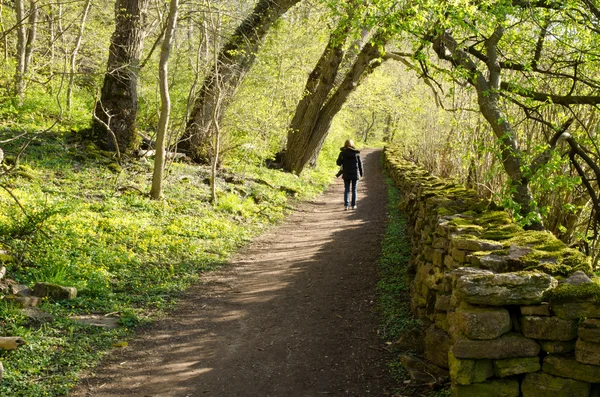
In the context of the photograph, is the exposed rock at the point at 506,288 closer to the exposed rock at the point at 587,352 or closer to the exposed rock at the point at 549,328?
the exposed rock at the point at 549,328

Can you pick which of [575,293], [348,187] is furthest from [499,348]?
[348,187]

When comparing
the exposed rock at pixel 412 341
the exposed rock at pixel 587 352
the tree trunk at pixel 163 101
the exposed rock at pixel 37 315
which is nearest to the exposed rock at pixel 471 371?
the exposed rock at pixel 587 352

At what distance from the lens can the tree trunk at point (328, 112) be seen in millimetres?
18009

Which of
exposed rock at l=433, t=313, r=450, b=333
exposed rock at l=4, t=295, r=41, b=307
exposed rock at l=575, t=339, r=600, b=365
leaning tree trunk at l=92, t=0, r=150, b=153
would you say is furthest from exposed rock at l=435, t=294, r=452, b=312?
leaning tree trunk at l=92, t=0, r=150, b=153

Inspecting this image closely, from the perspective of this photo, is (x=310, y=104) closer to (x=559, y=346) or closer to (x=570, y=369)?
(x=559, y=346)

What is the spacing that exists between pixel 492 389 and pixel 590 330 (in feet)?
2.71

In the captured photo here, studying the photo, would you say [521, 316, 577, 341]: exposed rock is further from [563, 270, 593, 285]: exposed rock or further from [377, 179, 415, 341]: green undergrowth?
[377, 179, 415, 341]: green undergrowth

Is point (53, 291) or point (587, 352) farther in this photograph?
point (53, 291)

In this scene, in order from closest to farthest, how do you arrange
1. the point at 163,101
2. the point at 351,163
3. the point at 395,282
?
1. the point at 395,282
2. the point at 163,101
3. the point at 351,163

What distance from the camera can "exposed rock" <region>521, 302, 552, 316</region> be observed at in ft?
13.0

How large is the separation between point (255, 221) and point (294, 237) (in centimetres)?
135

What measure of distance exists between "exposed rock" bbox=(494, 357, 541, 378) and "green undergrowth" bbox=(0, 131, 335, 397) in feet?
12.3

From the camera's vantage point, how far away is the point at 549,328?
12.7 feet

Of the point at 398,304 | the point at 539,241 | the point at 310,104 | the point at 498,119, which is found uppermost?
the point at 310,104
